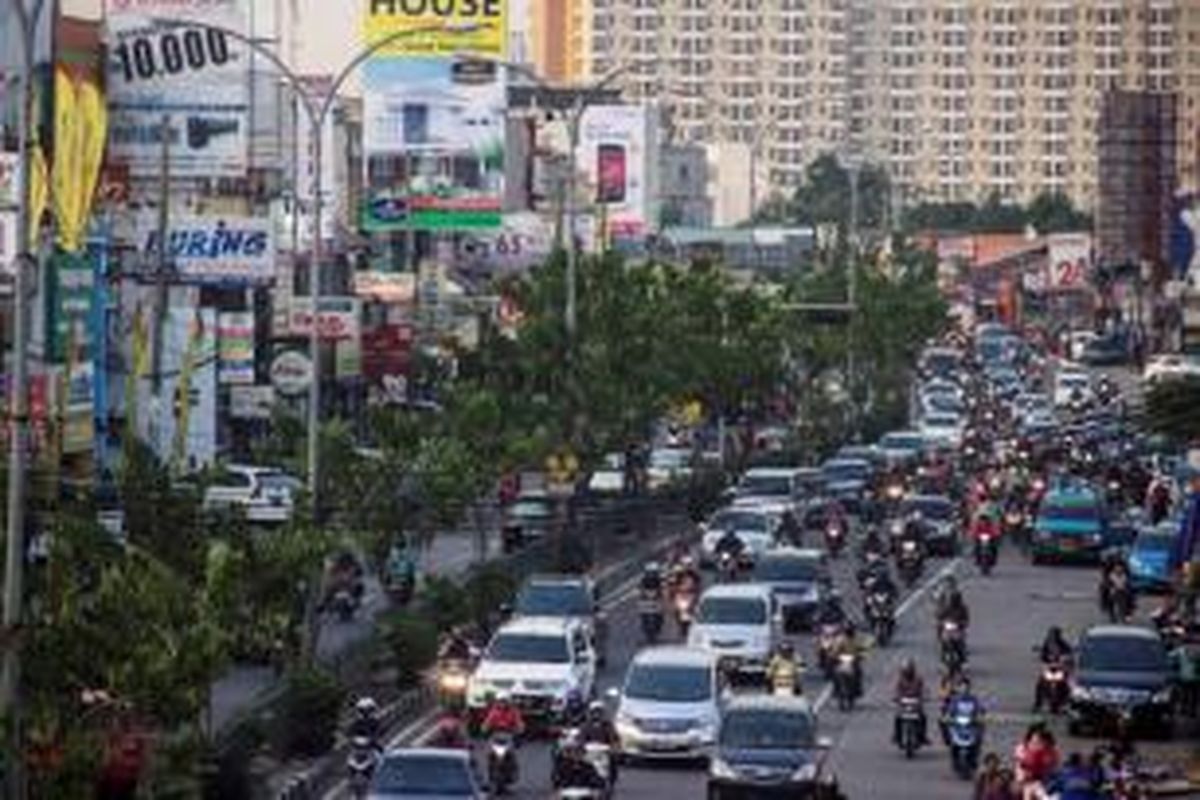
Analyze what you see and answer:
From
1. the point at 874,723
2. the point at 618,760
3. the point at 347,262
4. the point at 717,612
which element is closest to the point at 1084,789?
the point at 618,760

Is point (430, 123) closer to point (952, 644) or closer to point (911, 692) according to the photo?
point (952, 644)

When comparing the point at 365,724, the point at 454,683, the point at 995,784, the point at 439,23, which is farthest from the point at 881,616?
the point at 439,23

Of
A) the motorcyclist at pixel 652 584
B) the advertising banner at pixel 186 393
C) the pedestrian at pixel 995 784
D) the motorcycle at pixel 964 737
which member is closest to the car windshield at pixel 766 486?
the advertising banner at pixel 186 393

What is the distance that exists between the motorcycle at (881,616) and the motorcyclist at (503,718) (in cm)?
1348

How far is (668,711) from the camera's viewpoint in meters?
47.2

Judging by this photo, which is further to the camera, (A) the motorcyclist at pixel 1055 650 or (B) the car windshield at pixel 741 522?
(B) the car windshield at pixel 741 522

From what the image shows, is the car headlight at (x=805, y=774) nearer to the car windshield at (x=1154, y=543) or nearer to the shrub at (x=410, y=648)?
the shrub at (x=410, y=648)

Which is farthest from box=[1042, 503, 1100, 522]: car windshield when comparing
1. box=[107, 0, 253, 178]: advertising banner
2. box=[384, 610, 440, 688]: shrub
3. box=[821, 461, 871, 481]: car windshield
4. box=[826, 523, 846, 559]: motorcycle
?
box=[384, 610, 440, 688]: shrub

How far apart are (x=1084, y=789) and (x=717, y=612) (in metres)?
15.5

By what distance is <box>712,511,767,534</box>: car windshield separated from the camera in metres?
72.8

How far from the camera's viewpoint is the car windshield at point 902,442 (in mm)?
100250

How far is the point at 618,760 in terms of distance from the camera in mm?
46844

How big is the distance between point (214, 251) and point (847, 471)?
15852mm

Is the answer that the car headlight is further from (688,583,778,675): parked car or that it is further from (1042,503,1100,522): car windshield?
(1042,503,1100,522): car windshield
